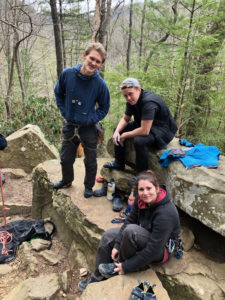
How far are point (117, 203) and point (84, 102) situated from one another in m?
1.63

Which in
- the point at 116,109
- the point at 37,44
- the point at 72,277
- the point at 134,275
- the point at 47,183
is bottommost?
the point at 72,277

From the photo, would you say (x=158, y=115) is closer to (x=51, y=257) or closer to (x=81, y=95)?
(x=81, y=95)

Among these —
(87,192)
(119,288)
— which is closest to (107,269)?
(119,288)

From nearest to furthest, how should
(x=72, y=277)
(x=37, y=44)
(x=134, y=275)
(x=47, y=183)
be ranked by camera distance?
(x=134, y=275), (x=72, y=277), (x=47, y=183), (x=37, y=44)

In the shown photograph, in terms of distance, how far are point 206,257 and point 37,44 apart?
16970mm

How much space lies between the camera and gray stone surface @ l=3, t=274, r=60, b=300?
8.04ft

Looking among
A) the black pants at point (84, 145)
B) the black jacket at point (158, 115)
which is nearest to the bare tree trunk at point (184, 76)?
the black jacket at point (158, 115)

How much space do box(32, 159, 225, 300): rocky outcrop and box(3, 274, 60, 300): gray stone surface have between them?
635mm

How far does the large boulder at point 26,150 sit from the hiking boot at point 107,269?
15.6 ft

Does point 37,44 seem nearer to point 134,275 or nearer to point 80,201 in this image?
point 80,201

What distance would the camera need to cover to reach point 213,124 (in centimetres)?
600

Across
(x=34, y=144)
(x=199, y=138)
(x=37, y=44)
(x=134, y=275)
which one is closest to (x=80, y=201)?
(x=134, y=275)

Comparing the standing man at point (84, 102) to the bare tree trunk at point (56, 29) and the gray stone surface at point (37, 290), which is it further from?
the bare tree trunk at point (56, 29)

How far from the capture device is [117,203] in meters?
3.31
